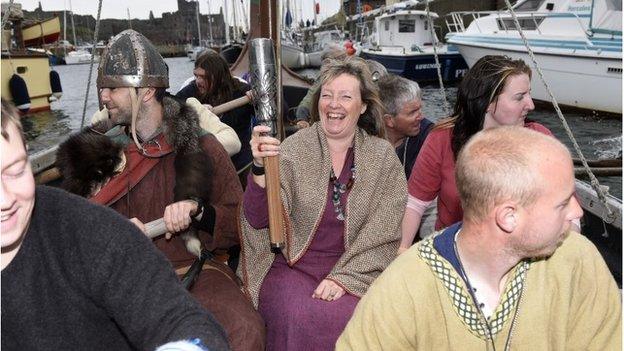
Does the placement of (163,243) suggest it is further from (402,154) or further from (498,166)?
(402,154)

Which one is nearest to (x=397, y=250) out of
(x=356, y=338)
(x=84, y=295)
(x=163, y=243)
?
(x=163, y=243)

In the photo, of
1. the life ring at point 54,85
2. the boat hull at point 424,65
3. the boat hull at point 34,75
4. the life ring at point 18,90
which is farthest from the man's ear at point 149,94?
the boat hull at point 424,65

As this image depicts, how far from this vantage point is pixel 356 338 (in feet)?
4.77

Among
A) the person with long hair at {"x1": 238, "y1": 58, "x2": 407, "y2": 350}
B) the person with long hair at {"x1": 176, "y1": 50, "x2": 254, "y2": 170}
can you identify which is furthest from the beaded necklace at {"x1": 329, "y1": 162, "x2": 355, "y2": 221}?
the person with long hair at {"x1": 176, "y1": 50, "x2": 254, "y2": 170}

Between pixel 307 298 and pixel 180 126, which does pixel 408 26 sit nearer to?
pixel 180 126

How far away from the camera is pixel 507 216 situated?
4.49 ft

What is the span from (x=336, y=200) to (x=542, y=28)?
46.9 ft

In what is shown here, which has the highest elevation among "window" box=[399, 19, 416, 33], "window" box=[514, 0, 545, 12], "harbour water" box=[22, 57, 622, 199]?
"window" box=[514, 0, 545, 12]

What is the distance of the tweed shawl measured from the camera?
→ 2.59 meters

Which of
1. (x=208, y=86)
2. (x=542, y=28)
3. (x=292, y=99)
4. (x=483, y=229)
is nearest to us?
(x=483, y=229)

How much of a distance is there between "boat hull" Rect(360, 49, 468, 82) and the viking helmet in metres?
19.9

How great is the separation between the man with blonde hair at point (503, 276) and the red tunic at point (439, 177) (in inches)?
50.2

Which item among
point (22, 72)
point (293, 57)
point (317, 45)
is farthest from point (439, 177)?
point (317, 45)

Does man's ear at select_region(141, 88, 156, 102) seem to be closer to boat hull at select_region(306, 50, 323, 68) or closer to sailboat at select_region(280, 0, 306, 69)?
sailboat at select_region(280, 0, 306, 69)
